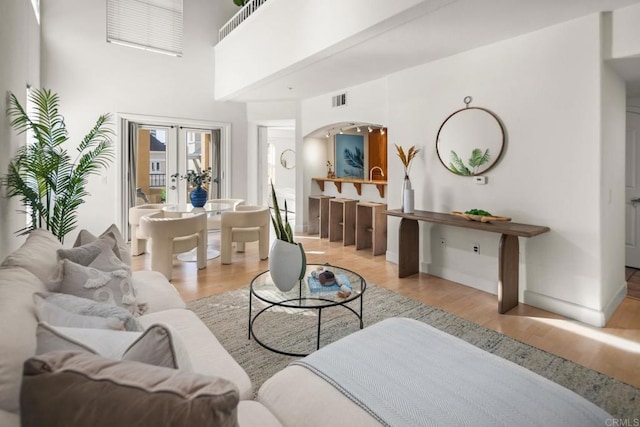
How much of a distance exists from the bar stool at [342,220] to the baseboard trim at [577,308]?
9.71 feet

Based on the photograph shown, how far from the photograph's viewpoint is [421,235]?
14.8ft

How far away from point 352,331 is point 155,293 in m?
1.50

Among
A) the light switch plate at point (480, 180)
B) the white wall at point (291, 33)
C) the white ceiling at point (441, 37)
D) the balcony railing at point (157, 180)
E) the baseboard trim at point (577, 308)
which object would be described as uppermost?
the white wall at point (291, 33)

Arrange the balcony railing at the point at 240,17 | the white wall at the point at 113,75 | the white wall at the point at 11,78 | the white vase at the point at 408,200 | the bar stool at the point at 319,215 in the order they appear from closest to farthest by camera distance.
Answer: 1. the white wall at the point at 11,78
2. the white vase at the point at 408,200
3. the white wall at the point at 113,75
4. the balcony railing at the point at 240,17
5. the bar stool at the point at 319,215

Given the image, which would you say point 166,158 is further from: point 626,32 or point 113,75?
point 626,32

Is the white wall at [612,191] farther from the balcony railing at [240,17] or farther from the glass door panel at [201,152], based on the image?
the glass door panel at [201,152]

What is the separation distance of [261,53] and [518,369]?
5007 millimetres

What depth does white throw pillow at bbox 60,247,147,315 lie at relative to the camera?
1.75 m

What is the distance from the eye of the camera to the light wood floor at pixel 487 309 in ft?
8.29

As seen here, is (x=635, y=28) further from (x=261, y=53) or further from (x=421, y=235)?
(x=261, y=53)

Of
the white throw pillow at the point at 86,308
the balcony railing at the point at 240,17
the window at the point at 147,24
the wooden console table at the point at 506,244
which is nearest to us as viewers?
the white throw pillow at the point at 86,308

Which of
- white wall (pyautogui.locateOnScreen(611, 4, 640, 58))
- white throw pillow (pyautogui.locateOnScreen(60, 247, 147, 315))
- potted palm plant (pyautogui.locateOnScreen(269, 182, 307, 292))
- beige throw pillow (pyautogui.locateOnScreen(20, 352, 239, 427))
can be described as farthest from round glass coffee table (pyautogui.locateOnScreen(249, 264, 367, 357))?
white wall (pyautogui.locateOnScreen(611, 4, 640, 58))

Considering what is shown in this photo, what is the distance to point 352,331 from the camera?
286 cm

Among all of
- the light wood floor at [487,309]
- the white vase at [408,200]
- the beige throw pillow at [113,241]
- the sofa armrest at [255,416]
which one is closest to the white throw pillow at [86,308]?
the sofa armrest at [255,416]
